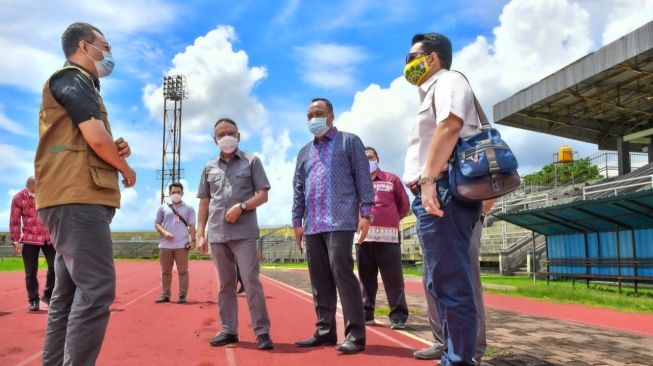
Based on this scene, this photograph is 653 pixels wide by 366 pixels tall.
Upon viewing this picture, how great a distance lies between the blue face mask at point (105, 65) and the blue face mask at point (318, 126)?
6.92 ft

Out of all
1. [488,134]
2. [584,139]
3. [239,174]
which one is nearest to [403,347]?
[239,174]

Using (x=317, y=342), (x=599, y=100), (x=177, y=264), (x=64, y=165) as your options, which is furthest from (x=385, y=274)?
(x=599, y=100)

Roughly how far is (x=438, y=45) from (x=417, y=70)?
21cm

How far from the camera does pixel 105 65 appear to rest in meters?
3.39

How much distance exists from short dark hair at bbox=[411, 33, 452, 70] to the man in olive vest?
194 centimetres

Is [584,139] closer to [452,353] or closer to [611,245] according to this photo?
[611,245]

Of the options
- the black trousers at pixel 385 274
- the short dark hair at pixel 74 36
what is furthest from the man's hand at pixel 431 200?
the black trousers at pixel 385 274

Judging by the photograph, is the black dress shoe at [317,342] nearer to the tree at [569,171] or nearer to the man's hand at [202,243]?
the man's hand at [202,243]

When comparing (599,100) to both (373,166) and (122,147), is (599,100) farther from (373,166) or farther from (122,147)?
(122,147)

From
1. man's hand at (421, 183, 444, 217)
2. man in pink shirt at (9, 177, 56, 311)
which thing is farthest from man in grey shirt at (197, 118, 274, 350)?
man in pink shirt at (9, 177, 56, 311)

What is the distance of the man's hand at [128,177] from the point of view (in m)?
3.27

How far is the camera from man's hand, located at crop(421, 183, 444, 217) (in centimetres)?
303

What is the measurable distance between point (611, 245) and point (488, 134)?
40.0 ft

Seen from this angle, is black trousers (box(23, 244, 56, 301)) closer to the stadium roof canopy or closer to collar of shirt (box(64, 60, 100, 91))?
collar of shirt (box(64, 60, 100, 91))
